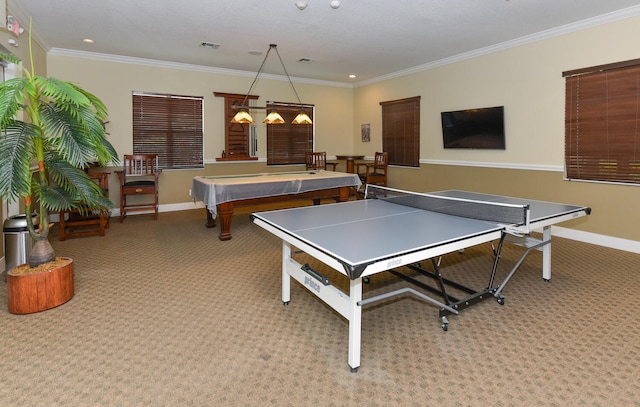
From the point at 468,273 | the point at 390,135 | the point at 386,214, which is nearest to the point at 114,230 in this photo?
the point at 386,214

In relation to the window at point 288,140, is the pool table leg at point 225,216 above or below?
below

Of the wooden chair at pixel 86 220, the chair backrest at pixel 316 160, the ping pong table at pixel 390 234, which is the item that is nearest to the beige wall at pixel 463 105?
the chair backrest at pixel 316 160

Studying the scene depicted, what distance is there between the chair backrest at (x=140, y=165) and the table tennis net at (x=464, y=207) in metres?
4.28

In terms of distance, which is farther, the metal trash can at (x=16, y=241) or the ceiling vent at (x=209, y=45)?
the ceiling vent at (x=209, y=45)

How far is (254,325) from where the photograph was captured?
Result: 101 inches

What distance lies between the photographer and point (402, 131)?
7281 mm

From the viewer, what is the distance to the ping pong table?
1891 mm

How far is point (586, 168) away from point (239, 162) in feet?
18.9

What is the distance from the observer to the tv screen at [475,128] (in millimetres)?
5523

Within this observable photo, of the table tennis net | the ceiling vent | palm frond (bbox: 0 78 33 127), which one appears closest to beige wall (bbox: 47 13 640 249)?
the ceiling vent

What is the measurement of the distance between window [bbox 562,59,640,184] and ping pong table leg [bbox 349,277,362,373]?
4.09 m

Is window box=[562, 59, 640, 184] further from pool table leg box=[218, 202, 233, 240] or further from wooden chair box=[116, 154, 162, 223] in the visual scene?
wooden chair box=[116, 154, 162, 223]

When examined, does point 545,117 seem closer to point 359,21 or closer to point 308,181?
point 359,21

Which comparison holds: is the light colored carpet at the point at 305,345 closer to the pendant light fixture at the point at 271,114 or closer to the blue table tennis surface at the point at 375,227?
the blue table tennis surface at the point at 375,227
